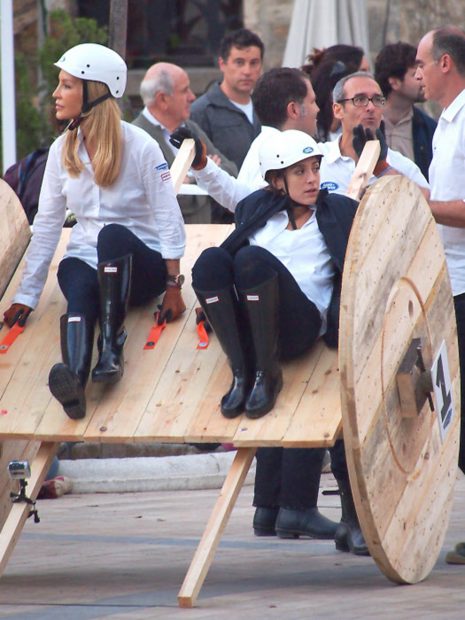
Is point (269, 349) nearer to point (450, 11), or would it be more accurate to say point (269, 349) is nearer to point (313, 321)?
point (313, 321)

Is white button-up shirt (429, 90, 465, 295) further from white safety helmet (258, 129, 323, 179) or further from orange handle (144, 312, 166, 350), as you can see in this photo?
orange handle (144, 312, 166, 350)

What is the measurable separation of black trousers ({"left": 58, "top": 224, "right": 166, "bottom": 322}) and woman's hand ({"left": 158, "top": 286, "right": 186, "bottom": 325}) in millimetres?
86

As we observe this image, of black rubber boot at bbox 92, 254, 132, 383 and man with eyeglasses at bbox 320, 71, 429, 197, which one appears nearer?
black rubber boot at bbox 92, 254, 132, 383

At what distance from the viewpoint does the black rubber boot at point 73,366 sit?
5.96 m

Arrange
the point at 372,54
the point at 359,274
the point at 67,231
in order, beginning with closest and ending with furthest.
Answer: the point at 359,274 → the point at 67,231 → the point at 372,54

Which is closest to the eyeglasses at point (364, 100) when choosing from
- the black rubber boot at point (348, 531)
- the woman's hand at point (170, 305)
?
the woman's hand at point (170, 305)

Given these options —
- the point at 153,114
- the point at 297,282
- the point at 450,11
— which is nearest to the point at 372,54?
the point at 450,11

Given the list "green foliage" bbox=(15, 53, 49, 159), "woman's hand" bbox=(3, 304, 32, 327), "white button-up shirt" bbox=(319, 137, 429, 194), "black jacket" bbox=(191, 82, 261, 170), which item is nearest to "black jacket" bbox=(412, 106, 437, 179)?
"black jacket" bbox=(191, 82, 261, 170)

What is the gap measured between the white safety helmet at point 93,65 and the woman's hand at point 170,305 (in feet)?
2.69

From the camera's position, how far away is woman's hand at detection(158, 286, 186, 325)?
638 centimetres

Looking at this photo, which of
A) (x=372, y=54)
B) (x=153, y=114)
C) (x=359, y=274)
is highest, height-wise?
(x=359, y=274)

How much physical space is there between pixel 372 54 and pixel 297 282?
899 centimetres

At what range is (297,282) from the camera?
19.8 ft

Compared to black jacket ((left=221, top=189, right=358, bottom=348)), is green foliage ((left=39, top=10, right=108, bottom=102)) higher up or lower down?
lower down
